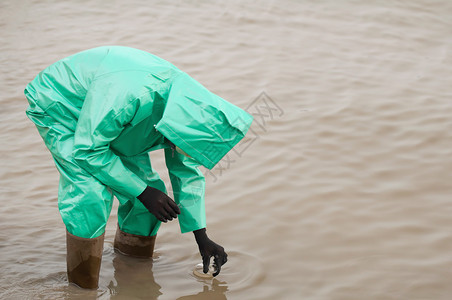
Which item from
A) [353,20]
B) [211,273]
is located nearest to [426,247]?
[211,273]

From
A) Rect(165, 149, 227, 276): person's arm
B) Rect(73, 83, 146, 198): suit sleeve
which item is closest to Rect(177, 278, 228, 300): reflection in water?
Rect(165, 149, 227, 276): person's arm

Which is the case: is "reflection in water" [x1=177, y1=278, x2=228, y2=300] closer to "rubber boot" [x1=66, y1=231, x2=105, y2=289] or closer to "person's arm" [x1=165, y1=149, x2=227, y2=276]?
"person's arm" [x1=165, y1=149, x2=227, y2=276]

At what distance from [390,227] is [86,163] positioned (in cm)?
168

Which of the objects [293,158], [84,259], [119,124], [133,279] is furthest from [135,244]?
[293,158]

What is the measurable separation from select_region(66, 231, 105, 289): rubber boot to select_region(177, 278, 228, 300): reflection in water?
40 centimetres

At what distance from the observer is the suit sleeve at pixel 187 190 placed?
254 cm

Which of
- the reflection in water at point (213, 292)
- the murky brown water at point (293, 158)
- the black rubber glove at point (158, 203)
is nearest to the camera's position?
the black rubber glove at point (158, 203)

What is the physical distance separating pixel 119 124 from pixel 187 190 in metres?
0.48

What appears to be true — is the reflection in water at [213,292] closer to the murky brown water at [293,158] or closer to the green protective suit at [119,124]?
the murky brown water at [293,158]

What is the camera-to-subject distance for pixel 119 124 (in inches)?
87.9

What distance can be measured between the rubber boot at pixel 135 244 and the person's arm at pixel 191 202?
0.37m

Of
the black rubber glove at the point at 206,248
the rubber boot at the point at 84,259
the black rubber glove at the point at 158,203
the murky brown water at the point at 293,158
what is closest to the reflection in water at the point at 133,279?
the murky brown water at the point at 293,158

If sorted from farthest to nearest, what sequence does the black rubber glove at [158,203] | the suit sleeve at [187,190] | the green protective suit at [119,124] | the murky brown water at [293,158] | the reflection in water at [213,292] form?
the murky brown water at [293,158] < the reflection in water at [213,292] < the suit sleeve at [187,190] < the black rubber glove at [158,203] < the green protective suit at [119,124]

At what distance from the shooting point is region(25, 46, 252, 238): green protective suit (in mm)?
2135
